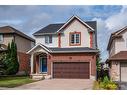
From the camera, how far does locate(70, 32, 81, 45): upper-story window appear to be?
3894 cm

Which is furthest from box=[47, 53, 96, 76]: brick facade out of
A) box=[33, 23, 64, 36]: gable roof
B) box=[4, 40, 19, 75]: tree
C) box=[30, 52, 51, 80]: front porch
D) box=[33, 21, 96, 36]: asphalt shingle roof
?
box=[33, 21, 96, 36]: asphalt shingle roof

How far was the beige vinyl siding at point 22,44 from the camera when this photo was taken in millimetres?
42397

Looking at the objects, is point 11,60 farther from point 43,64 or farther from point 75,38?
→ point 75,38

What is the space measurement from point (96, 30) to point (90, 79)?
807 cm

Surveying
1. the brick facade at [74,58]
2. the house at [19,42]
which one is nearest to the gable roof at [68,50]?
the brick facade at [74,58]

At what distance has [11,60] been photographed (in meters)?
39.4

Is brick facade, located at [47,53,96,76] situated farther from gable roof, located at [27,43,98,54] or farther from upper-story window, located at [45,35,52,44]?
upper-story window, located at [45,35,52,44]

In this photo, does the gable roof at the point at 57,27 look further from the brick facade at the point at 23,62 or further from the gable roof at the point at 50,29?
the brick facade at the point at 23,62

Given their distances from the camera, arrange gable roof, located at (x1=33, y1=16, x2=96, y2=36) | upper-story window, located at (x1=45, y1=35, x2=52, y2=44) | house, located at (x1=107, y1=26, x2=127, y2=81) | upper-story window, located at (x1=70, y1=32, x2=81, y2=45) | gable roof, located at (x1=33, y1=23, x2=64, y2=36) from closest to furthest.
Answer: house, located at (x1=107, y1=26, x2=127, y2=81) → upper-story window, located at (x1=70, y1=32, x2=81, y2=45) → gable roof, located at (x1=33, y1=16, x2=96, y2=36) → upper-story window, located at (x1=45, y1=35, x2=52, y2=44) → gable roof, located at (x1=33, y1=23, x2=64, y2=36)

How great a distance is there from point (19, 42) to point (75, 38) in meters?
8.14

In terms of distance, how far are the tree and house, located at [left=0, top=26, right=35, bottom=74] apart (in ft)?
3.21

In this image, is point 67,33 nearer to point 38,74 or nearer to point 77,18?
point 77,18
